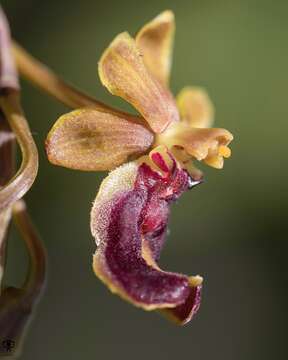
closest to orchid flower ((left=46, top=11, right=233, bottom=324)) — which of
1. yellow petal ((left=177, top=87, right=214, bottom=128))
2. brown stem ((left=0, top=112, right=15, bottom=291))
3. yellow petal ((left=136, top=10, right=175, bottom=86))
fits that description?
brown stem ((left=0, top=112, right=15, bottom=291))

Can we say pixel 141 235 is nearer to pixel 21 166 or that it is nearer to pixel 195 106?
pixel 21 166

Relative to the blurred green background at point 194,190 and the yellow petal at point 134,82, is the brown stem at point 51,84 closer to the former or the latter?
the yellow petal at point 134,82

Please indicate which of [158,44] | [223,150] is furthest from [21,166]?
[158,44]

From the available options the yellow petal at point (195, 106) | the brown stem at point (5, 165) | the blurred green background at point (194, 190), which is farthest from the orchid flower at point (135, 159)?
the blurred green background at point (194, 190)

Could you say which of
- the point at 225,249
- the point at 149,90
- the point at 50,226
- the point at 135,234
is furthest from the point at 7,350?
the point at 225,249

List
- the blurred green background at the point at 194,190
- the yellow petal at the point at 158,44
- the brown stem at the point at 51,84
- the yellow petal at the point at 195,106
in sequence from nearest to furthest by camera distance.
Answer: the brown stem at the point at 51,84
the yellow petal at the point at 158,44
the yellow petal at the point at 195,106
the blurred green background at the point at 194,190

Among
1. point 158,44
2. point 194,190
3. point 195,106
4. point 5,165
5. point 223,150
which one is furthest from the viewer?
point 194,190
